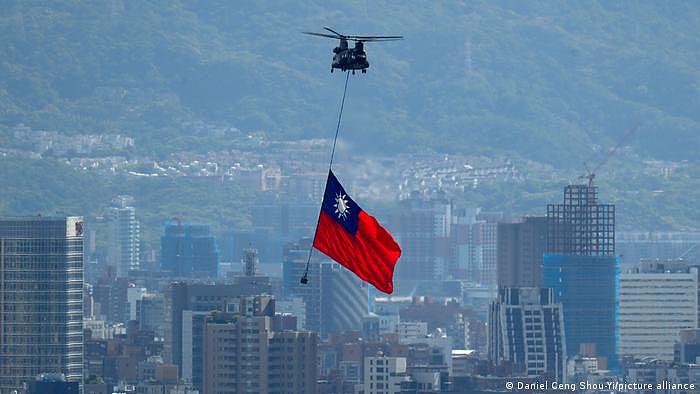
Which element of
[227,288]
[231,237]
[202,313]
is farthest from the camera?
[231,237]

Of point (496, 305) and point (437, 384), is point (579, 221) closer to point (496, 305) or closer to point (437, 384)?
point (496, 305)

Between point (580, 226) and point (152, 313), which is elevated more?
point (580, 226)

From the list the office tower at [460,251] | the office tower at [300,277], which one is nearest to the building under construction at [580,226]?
the office tower at [300,277]

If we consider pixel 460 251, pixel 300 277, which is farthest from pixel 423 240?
pixel 300 277

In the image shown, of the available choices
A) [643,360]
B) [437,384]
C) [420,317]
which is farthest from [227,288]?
[420,317]

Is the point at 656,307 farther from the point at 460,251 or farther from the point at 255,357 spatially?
the point at 255,357

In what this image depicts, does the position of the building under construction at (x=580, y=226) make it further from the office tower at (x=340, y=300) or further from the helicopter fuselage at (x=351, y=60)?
the helicopter fuselage at (x=351, y=60)
